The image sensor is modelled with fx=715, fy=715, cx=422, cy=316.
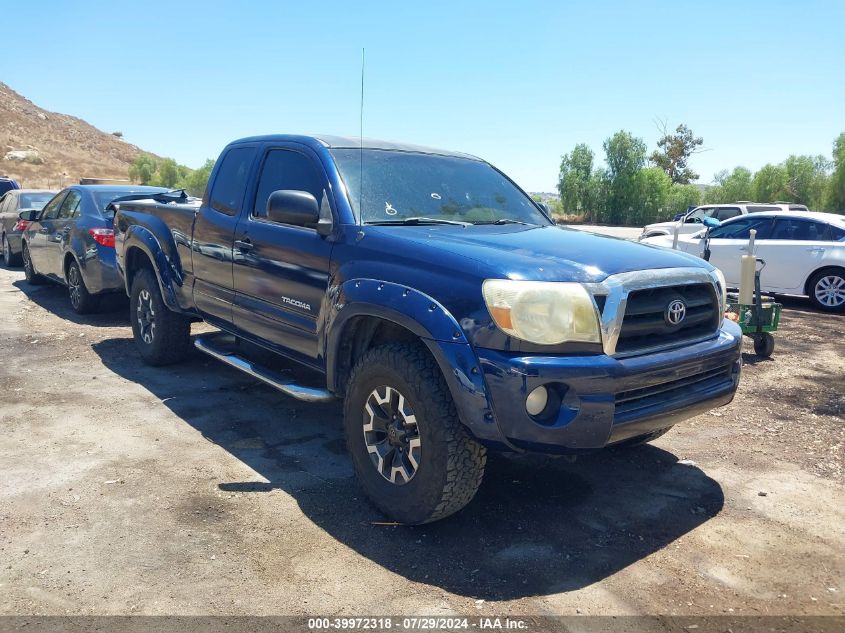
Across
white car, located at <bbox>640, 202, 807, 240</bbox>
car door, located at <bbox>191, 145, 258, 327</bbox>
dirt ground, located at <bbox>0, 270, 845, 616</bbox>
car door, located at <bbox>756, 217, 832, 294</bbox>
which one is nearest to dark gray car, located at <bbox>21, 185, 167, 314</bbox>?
dirt ground, located at <bbox>0, 270, 845, 616</bbox>

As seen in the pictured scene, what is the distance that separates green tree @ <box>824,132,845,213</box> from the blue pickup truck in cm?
3820

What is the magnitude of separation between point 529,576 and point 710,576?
2.72ft

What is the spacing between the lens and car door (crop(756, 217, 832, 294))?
11.1m

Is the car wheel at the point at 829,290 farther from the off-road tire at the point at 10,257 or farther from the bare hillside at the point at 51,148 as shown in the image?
the bare hillside at the point at 51,148

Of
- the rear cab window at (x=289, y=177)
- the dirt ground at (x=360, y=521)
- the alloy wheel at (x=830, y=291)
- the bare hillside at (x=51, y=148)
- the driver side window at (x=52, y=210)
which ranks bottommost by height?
the dirt ground at (x=360, y=521)

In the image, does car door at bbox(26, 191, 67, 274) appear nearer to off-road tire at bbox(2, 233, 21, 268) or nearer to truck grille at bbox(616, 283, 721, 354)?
off-road tire at bbox(2, 233, 21, 268)

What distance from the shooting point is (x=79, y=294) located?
911 centimetres

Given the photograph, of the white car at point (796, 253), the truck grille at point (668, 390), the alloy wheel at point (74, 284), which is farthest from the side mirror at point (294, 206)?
the white car at point (796, 253)

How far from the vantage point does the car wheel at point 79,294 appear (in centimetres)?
900

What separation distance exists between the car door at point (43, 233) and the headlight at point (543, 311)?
8.42 meters

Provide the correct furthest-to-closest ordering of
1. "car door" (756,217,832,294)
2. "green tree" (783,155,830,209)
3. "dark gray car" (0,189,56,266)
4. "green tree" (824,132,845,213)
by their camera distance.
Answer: "green tree" (783,155,830,209) → "green tree" (824,132,845,213) → "dark gray car" (0,189,56,266) → "car door" (756,217,832,294)

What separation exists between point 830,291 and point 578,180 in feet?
134

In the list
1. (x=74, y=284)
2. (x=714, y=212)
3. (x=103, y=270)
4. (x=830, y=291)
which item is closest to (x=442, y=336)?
(x=103, y=270)

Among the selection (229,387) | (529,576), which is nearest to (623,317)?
(529,576)
